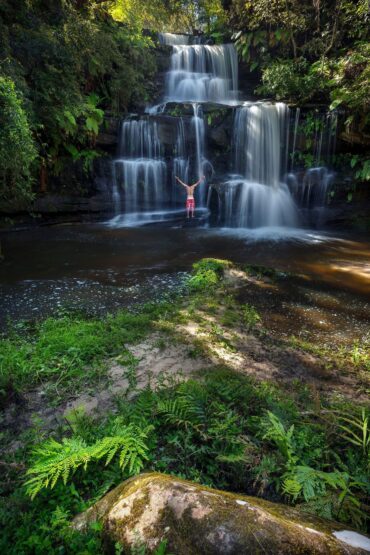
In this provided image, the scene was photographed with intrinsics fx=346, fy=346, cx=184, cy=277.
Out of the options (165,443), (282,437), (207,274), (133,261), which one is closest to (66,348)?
(165,443)

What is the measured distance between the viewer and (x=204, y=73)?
20688mm

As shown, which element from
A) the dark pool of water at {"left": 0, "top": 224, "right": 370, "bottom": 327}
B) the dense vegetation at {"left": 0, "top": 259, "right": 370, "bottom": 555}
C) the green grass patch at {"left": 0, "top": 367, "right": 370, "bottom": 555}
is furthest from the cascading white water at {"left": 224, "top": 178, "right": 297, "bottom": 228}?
the green grass patch at {"left": 0, "top": 367, "right": 370, "bottom": 555}

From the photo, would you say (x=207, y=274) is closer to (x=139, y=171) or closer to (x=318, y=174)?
(x=139, y=171)

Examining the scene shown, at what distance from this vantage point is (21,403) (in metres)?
3.34

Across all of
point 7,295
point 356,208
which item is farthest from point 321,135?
point 7,295

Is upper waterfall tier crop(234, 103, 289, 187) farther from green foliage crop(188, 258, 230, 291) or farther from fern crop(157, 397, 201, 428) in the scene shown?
fern crop(157, 397, 201, 428)

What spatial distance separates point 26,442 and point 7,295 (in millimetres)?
4176

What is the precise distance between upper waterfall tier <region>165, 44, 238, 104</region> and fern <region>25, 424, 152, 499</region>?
2044 centimetres

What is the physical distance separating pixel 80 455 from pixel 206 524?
42.2 inches

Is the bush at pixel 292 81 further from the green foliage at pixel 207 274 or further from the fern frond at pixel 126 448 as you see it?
the fern frond at pixel 126 448

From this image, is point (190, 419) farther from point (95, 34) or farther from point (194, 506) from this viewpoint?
point (95, 34)

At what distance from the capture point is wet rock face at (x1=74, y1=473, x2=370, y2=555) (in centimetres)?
154

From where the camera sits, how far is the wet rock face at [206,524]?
154 centimetres

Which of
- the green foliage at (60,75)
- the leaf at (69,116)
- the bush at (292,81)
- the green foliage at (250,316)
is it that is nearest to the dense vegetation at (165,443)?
the green foliage at (250,316)
